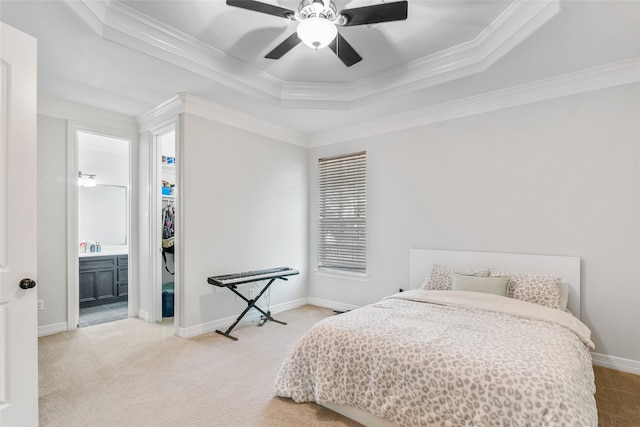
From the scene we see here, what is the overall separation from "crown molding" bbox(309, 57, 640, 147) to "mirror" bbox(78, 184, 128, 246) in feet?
13.5

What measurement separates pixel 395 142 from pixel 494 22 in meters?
1.78

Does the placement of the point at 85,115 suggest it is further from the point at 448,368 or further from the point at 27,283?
the point at 448,368

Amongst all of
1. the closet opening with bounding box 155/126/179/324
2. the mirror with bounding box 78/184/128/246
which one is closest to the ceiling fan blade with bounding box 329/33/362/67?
the closet opening with bounding box 155/126/179/324

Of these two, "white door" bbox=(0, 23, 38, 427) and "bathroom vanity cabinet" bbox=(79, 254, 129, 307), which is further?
"bathroom vanity cabinet" bbox=(79, 254, 129, 307)

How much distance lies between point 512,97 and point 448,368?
286 centimetres

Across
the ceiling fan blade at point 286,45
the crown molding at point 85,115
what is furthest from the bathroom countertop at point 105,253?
the ceiling fan blade at point 286,45

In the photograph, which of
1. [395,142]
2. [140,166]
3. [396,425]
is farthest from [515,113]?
[140,166]

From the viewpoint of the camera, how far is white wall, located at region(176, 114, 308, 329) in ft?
11.7

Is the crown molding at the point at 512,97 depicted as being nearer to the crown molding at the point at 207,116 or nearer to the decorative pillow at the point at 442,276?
the crown molding at the point at 207,116

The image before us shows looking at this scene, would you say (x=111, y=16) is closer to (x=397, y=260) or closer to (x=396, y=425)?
(x=396, y=425)

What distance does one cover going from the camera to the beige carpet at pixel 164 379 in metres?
2.09

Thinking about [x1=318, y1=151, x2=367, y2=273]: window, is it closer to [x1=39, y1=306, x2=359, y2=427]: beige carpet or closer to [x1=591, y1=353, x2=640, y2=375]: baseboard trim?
[x1=39, y1=306, x2=359, y2=427]: beige carpet

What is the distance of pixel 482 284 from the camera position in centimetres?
293

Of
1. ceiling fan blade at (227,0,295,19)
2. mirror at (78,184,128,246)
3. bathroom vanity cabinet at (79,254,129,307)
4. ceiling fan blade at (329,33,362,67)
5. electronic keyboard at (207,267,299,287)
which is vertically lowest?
bathroom vanity cabinet at (79,254,129,307)
